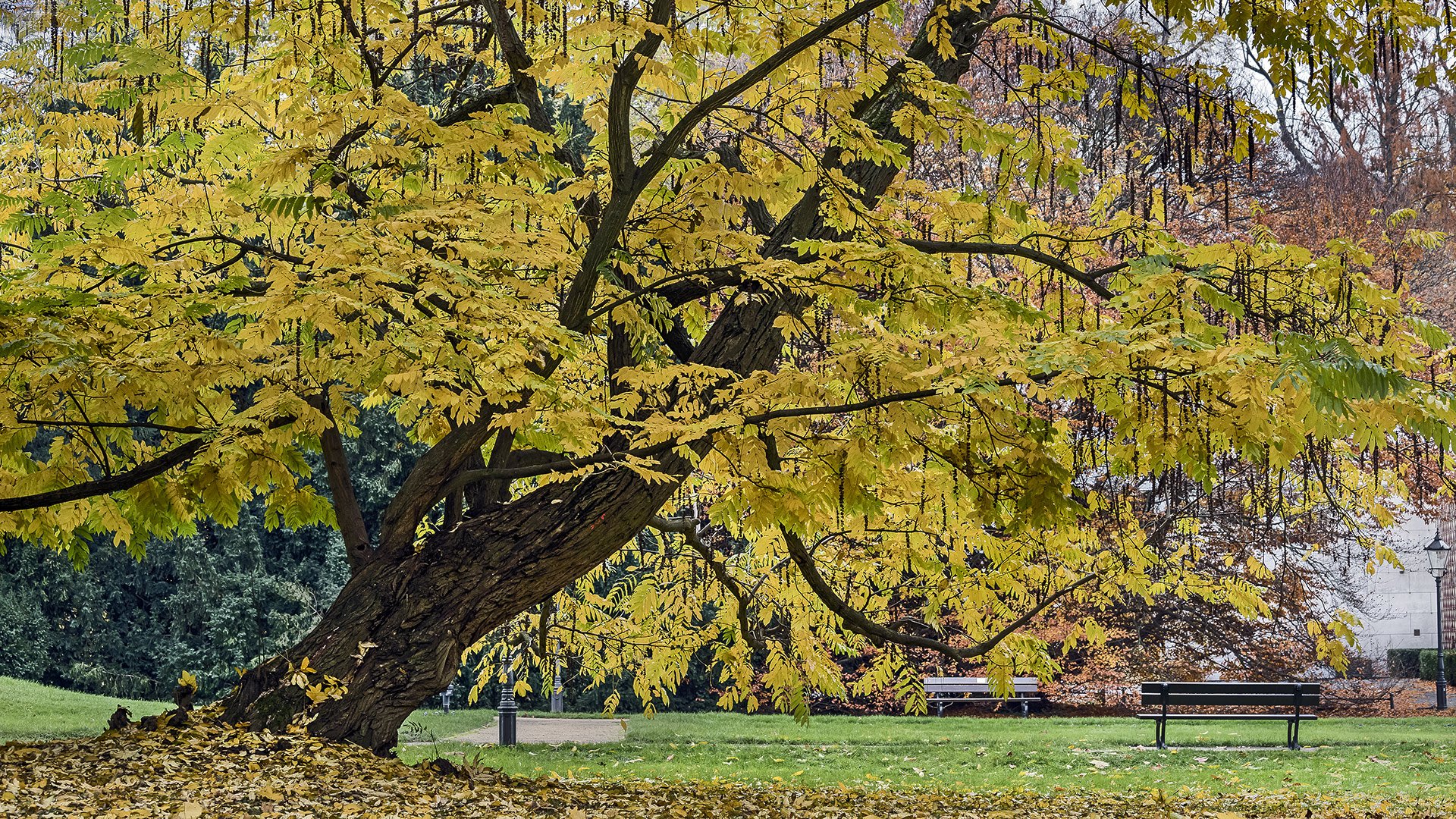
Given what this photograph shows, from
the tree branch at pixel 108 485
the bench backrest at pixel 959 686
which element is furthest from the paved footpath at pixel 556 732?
the tree branch at pixel 108 485

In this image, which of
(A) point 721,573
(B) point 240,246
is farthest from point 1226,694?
(B) point 240,246

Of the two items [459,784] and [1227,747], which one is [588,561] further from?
[1227,747]

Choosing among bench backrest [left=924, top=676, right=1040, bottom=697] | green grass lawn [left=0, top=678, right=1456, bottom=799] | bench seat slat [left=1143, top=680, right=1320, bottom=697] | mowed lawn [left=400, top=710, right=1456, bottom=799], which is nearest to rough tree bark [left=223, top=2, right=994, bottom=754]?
green grass lawn [left=0, top=678, right=1456, bottom=799]

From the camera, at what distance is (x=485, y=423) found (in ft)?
19.7

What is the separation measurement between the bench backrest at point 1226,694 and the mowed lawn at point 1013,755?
1.53 ft

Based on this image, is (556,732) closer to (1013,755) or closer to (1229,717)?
(1013,755)

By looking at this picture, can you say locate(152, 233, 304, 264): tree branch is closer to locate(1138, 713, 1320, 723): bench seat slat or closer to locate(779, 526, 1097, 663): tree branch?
locate(779, 526, 1097, 663): tree branch

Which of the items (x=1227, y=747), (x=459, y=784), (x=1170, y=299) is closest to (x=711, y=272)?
(x=1170, y=299)

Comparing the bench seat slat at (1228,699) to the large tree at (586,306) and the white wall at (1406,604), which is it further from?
the white wall at (1406,604)

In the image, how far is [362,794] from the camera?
5258mm

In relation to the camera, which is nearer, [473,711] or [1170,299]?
[1170,299]

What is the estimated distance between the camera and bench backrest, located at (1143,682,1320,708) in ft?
40.0

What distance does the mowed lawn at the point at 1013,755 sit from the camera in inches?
395

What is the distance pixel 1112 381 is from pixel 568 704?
1321 centimetres
